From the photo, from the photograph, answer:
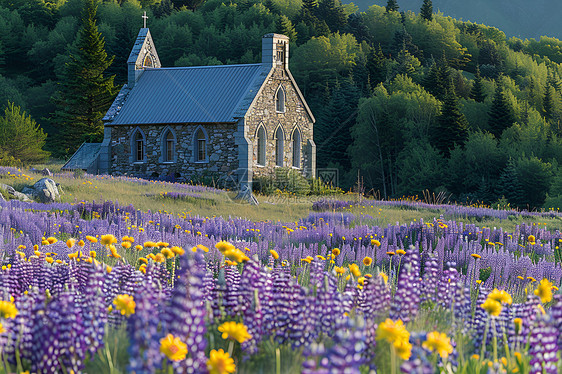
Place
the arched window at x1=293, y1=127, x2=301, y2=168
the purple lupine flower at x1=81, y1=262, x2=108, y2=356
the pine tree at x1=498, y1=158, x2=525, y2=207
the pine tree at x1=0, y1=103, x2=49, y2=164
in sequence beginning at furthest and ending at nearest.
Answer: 1. the pine tree at x1=498, y1=158, x2=525, y2=207
2. the pine tree at x1=0, y1=103, x2=49, y2=164
3. the arched window at x1=293, y1=127, x2=301, y2=168
4. the purple lupine flower at x1=81, y1=262, x2=108, y2=356

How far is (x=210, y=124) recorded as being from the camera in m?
34.0

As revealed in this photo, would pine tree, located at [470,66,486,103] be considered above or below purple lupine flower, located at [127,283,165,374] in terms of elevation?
above

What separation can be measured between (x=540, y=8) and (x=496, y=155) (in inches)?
6618

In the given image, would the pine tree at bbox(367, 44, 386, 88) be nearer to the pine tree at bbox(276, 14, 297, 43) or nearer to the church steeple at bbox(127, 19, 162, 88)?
the pine tree at bbox(276, 14, 297, 43)

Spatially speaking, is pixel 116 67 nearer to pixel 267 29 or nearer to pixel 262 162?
pixel 267 29

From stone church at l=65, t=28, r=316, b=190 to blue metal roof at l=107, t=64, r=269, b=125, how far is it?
57mm

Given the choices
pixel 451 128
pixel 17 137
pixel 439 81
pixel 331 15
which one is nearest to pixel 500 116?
pixel 451 128

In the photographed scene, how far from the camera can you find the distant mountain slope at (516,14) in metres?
181

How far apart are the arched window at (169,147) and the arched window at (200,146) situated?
4.67 ft

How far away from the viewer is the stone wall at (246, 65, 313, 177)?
34.1 meters

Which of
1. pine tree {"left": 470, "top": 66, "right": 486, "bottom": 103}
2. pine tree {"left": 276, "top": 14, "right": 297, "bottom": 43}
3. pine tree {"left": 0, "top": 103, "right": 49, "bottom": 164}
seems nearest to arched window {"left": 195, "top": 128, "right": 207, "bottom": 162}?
pine tree {"left": 0, "top": 103, "right": 49, "bottom": 164}

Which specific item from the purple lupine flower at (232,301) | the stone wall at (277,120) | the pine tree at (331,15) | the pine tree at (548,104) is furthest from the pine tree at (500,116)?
the purple lupine flower at (232,301)

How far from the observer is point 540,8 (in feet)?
634

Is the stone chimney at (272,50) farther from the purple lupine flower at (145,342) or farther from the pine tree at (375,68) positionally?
the purple lupine flower at (145,342)
